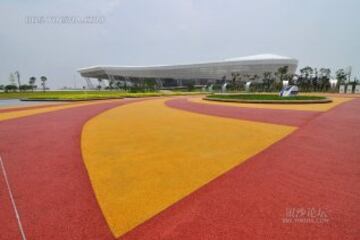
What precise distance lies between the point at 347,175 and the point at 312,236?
1982 mm

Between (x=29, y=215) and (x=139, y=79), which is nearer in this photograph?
(x=29, y=215)

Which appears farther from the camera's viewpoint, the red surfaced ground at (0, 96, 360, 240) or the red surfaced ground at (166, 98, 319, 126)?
the red surfaced ground at (166, 98, 319, 126)

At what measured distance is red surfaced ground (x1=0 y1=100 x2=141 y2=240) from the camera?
96.0 inches

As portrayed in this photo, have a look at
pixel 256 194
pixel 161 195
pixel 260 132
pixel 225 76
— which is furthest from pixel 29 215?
Answer: pixel 225 76

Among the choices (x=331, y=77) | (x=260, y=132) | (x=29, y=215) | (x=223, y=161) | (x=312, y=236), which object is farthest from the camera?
(x=331, y=77)

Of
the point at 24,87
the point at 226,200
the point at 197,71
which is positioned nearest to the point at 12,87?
the point at 24,87

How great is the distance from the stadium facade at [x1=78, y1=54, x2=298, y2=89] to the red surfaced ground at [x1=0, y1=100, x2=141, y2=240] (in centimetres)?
7418

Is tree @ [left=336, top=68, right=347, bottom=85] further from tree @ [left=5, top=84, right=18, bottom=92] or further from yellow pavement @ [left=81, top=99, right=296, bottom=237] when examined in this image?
tree @ [left=5, top=84, right=18, bottom=92]

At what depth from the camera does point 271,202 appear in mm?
2904

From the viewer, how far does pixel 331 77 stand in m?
51.5

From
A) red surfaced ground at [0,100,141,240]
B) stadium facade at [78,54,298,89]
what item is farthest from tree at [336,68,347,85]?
red surfaced ground at [0,100,141,240]

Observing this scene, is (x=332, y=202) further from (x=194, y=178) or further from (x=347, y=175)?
(x=194, y=178)

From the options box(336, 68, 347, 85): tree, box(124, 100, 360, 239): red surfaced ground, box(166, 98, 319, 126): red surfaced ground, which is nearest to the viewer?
box(124, 100, 360, 239): red surfaced ground

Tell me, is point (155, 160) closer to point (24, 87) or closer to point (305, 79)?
point (305, 79)
